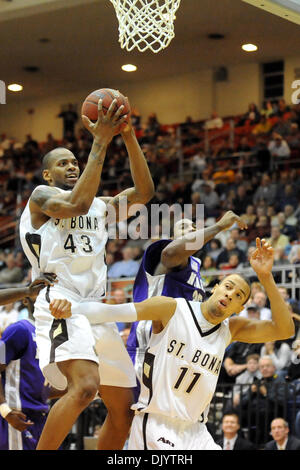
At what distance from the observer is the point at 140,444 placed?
6035 millimetres

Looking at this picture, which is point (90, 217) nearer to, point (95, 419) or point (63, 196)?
point (63, 196)

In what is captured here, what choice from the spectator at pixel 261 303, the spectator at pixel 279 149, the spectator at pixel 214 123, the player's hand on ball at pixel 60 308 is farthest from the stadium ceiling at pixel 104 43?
the player's hand on ball at pixel 60 308

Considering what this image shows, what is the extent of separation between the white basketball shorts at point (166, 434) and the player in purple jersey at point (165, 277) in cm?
43

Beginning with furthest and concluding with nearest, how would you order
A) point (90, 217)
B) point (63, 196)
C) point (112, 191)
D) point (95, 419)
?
point (112, 191) → point (95, 419) → point (90, 217) → point (63, 196)

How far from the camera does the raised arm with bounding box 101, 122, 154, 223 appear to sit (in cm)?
622

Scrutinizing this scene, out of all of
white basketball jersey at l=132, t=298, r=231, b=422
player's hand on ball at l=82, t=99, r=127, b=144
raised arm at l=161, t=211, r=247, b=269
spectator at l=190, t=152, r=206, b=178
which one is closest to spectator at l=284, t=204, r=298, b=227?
spectator at l=190, t=152, r=206, b=178

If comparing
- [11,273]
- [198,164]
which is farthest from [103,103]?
[198,164]

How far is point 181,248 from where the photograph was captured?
6.61m

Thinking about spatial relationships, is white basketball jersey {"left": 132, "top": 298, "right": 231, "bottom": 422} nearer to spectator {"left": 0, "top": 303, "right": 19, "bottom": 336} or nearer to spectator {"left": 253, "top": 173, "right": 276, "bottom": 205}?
spectator {"left": 0, "top": 303, "right": 19, "bottom": 336}

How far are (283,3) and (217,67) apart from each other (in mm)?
14092

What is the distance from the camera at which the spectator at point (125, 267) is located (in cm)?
1494

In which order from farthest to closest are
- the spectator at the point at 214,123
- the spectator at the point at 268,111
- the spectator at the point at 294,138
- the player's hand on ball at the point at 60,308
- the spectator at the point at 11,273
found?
the spectator at the point at 214,123
the spectator at the point at 268,111
the spectator at the point at 294,138
the spectator at the point at 11,273
the player's hand on ball at the point at 60,308

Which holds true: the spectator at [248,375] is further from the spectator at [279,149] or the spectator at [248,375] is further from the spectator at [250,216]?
the spectator at [279,149]

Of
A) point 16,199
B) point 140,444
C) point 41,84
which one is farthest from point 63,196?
point 41,84
